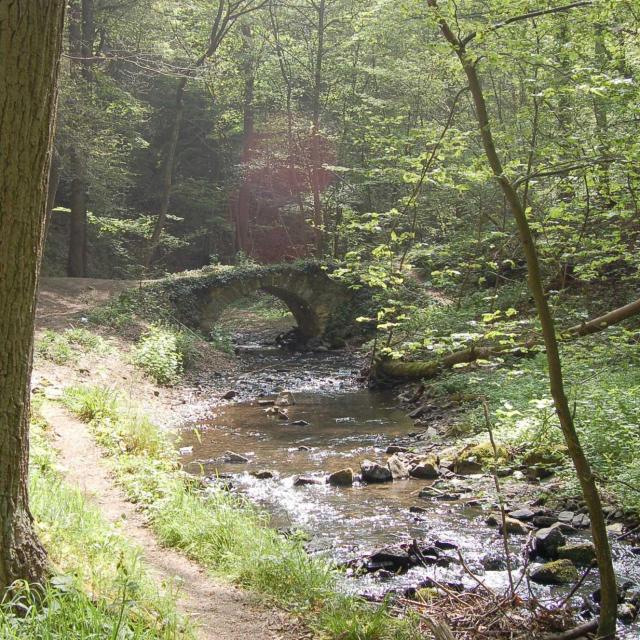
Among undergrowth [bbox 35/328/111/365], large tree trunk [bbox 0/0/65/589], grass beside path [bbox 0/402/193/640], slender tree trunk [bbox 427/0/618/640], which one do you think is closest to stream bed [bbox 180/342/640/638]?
slender tree trunk [bbox 427/0/618/640]

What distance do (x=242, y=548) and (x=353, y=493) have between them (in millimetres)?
2885

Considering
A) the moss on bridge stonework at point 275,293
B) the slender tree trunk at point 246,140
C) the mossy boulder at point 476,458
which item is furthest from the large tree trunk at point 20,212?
the slender tree trunk at point 246,140

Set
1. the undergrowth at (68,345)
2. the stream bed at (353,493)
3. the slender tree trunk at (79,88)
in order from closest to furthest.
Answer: the stream bed at (353,493) < the undergrowth at (68,345) < the slender tree trunk at (79,88)

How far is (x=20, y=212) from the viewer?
2791 millimetres

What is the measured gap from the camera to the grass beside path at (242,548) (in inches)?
158

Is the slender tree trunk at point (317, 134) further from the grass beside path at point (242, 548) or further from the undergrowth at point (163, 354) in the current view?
the grass beside path at point (242, 548)

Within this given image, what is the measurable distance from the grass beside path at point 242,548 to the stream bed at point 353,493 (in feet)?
1.82

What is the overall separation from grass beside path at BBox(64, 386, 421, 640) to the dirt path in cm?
11

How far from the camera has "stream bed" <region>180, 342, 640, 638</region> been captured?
18.0ft

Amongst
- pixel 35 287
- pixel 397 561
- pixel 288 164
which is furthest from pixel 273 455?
pixel 288 164

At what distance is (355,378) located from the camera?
15.8 m

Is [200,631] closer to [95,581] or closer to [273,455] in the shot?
[95,581]

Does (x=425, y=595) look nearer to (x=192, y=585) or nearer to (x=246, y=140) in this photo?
(x=192, y=585)

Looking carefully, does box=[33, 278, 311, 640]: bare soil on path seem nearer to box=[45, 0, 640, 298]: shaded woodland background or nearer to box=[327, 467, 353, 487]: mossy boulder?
box=[327, 467, 353, 487]: mossy boulder
